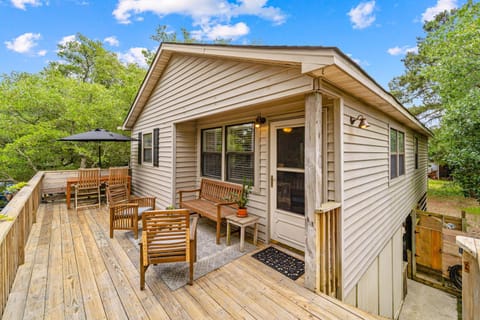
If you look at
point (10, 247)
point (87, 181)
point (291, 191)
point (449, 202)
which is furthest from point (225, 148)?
point (449, 202)

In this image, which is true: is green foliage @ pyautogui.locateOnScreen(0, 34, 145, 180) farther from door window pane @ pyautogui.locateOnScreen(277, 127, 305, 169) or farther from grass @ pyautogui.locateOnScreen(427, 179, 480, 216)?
grass @ pyautogui.locateOnScreen(427, 179, 480, 216)

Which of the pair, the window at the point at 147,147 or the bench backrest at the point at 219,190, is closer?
the bench backrest at the point at 219,190

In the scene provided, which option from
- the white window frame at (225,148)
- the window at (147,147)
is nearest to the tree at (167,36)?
the window at (147,147)

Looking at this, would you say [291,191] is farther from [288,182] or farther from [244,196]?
[244,196]

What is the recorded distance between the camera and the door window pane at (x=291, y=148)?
3.44m

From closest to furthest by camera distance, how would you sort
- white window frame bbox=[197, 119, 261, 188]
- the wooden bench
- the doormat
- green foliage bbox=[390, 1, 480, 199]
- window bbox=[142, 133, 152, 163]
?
the doormat
the wooden bench
white window frame bbox=[197, 119, 261, 188]
green foliage bbox=[390, 1, 480, 199]
window bbox=[142, 133, 152, 163]

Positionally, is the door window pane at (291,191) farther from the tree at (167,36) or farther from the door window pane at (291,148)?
the tree at (167,36)

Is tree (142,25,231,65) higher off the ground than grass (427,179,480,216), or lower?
higher

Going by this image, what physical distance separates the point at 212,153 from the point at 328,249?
3.46 metres

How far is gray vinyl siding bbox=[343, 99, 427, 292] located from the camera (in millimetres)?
2937

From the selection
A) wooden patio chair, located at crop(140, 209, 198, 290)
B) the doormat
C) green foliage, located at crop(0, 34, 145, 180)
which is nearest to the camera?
wooden patio chair, located at crop(140, 209, 198, 290)

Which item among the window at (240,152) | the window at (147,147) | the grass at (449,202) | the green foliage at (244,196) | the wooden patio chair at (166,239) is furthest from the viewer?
the grass at (449,202)

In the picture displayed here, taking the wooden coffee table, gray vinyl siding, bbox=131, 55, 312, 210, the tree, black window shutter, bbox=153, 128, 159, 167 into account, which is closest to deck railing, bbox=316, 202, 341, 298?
the wooden coffee table

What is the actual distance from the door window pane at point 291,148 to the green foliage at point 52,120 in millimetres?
7919
